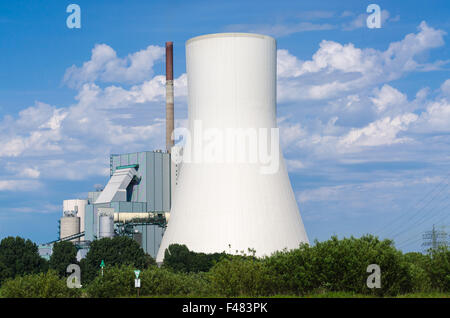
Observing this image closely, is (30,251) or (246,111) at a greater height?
(246,111)

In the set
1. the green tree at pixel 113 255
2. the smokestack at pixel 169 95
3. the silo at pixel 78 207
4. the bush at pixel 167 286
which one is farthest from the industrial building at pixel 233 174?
the silo at pixel 78 207

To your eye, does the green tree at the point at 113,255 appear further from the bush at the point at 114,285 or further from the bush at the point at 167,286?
the bush at the point at 114,285

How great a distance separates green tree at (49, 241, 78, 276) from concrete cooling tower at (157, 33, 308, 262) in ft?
23.2

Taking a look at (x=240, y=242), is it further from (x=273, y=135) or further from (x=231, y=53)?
(x=231, y=53)

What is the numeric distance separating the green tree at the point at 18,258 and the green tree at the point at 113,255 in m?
2.76

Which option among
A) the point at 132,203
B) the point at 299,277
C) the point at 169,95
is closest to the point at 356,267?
the point at 299,277

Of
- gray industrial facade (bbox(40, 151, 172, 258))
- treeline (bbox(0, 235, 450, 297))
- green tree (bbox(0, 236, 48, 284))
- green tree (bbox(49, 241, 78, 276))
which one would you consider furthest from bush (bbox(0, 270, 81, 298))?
gray industrial facade (bbox(40, 151, 172, 258))

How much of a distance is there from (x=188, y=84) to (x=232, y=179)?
4926 mm

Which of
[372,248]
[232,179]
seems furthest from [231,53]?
[372,248]

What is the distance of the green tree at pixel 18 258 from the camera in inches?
1227

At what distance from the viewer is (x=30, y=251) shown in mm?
32375

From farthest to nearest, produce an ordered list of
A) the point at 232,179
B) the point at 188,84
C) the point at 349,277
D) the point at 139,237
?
the point at 139,237 < the point at 188,84 < the point at 232,179 < the point at 349,277

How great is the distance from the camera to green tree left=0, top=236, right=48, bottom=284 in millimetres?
31178

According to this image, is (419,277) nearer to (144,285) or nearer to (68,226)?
(144,285)
